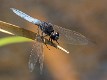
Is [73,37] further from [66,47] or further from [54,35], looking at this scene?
[66,47]

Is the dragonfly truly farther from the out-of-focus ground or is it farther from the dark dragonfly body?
the out-of-focus ground

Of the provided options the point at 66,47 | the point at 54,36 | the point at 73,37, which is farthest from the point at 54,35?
the point at 66,47

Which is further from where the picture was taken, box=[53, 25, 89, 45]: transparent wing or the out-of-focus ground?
the out-of-focus ground

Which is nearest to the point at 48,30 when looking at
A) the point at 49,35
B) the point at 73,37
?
the point at 49,35

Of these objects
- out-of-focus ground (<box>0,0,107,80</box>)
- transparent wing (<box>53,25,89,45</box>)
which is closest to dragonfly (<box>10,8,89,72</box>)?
transparent wing (<box>53,25,89,45</box>)

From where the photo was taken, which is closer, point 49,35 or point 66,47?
point 49,35

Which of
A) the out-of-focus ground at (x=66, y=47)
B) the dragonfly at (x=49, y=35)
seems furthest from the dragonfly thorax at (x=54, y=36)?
the out-of-focus ground at (x=66, y=47)

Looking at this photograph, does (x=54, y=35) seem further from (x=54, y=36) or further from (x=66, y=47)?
(x=66, y=47)

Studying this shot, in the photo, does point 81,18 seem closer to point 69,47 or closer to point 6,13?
point 69,47

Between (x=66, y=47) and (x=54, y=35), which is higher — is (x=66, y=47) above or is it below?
above
